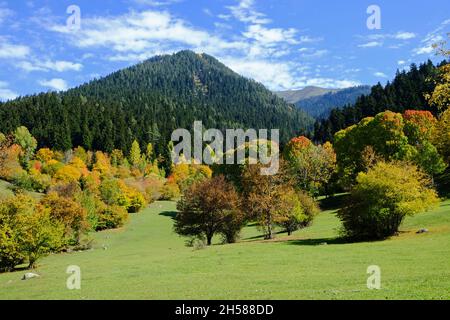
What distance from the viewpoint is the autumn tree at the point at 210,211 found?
57406 millimetres

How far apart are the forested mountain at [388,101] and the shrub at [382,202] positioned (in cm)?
9428

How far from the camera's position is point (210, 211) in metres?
57.8

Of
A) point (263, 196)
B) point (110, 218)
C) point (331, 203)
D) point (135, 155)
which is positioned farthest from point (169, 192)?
point (263, 196)

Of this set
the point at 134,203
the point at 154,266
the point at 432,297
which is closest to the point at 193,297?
the point at 432,297

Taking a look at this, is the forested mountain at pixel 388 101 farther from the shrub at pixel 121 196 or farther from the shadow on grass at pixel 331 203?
the shrub at pixel 121 196

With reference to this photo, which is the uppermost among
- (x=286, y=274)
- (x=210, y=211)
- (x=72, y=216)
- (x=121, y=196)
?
(x=121, y=196)

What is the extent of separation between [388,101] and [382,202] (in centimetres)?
10323

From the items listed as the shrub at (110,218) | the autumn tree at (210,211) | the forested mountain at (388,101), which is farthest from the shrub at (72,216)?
the forested mountain at (388,101)

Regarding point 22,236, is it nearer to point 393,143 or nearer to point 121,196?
point 121,196

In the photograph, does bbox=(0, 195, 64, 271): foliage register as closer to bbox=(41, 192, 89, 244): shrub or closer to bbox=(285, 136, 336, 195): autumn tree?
bbox=(41, 192, 89, 244): shrub

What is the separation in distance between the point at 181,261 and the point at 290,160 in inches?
2521

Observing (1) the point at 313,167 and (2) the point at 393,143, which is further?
(1) the point at 313,167
